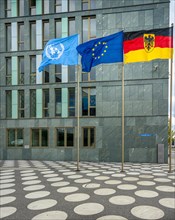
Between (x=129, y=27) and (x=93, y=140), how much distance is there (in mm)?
10970

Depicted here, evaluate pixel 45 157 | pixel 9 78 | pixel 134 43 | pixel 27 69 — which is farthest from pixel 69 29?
pixel 45 157

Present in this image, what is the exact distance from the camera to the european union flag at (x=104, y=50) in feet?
32.1

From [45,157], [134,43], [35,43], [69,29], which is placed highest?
[69,29]

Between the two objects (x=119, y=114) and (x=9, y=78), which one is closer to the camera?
(x=119, y=114)

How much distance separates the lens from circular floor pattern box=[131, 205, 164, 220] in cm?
458

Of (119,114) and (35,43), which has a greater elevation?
(35,43)

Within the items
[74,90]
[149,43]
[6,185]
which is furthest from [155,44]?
[6,185]

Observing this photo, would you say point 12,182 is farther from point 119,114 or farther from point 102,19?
point 102,19

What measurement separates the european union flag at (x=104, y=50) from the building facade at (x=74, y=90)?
18.1 ft

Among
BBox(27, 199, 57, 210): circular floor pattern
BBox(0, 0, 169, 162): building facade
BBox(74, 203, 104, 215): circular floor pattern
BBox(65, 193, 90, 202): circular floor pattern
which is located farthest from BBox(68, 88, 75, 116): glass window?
BBox(74, 203, 104, 215): circular floor pattern

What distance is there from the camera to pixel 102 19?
15.6 metres

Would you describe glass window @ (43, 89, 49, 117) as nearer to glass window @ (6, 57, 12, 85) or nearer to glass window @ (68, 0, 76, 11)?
glass window @ (6, 57, 12, 85)

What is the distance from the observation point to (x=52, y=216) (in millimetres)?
4648

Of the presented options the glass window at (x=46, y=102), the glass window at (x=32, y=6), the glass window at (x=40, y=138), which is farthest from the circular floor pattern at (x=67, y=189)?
the glass window at (x=32, y=6)
